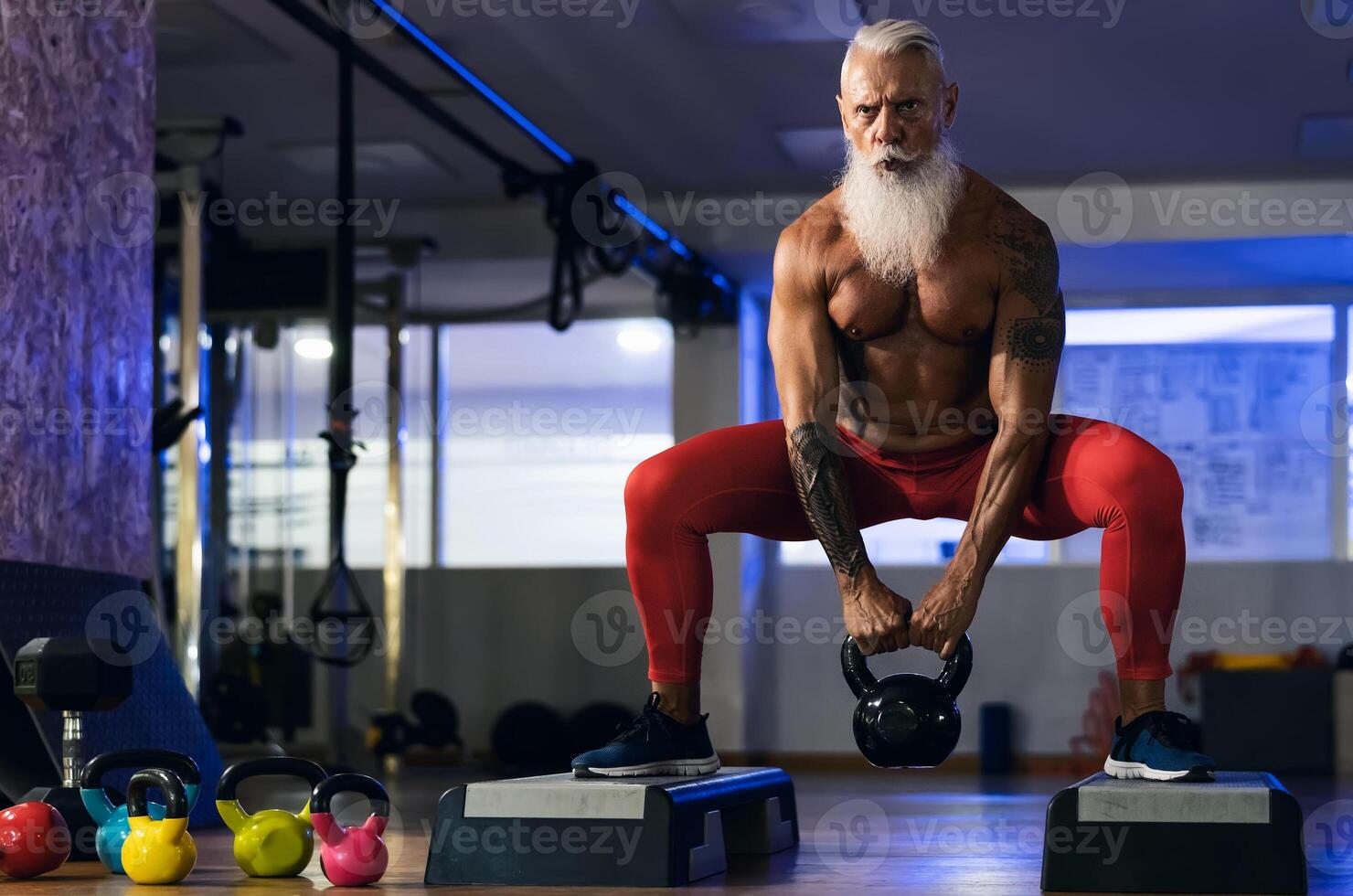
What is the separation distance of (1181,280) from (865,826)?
17.3 ft

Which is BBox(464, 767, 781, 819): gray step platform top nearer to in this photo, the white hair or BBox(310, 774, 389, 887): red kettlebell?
BBox(310, 774, 389, 887): red kettlebell

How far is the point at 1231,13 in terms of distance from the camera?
17.0 feet

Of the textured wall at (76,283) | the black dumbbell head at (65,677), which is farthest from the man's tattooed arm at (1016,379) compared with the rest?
the textured wall at (76,283)

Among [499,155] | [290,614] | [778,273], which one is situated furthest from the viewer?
[290,614]

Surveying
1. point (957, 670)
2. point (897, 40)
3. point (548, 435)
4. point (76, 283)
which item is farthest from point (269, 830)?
point (548, 435)

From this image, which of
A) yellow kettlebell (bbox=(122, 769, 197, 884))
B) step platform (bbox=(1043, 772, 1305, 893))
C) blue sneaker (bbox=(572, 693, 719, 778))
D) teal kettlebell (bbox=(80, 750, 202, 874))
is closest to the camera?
step platform (bbox=(1043, 772, 1305, 893))

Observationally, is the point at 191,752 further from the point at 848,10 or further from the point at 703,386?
the point at 703,386

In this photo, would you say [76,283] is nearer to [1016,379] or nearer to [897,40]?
[897,40]

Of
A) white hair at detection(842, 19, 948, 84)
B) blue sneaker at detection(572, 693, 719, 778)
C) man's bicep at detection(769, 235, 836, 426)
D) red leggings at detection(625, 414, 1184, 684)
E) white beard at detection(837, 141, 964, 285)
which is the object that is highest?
white hair at detection(842, 19, 948, 84)

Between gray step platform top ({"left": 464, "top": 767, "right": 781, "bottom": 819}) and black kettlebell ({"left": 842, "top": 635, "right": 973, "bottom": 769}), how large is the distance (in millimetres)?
325

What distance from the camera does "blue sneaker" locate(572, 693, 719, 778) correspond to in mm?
2459

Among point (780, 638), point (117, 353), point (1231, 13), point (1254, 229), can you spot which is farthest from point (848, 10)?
point (780, 638)

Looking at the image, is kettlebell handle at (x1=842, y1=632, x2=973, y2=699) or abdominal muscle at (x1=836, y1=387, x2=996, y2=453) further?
abdominal muscle at (x1=836, y1=387, x2=996, y2=453)

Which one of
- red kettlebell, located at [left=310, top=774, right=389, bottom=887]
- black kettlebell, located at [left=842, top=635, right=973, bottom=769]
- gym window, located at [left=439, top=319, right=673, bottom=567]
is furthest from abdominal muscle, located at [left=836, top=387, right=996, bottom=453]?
gym window, located at [left=439, top=319, right=673, bottom=567]
